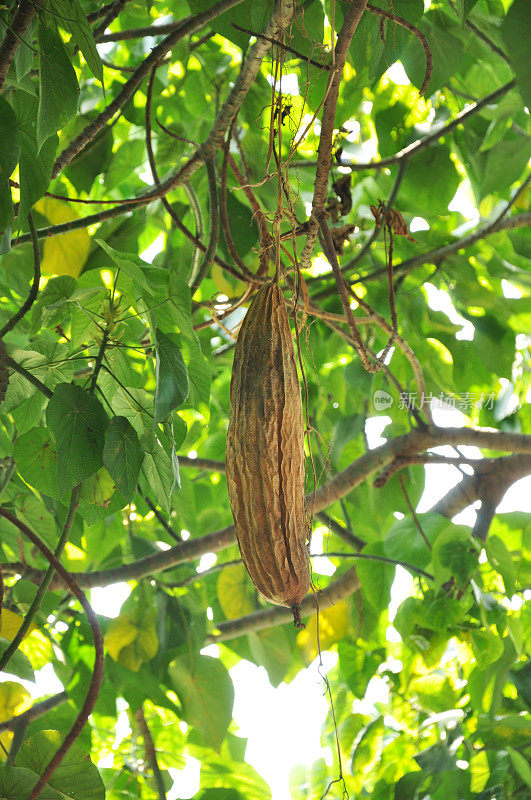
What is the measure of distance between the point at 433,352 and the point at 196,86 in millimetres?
487

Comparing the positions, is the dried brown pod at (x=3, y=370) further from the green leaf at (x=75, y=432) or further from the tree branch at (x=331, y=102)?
the tree branch at (x=331, y=102)

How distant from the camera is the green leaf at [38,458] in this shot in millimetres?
587

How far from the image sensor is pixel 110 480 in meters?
0.55

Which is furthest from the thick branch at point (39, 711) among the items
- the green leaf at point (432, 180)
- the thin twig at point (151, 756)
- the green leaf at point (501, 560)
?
the green leaf at point (432, 180)

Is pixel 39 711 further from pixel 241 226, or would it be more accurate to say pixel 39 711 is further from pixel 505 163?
pixel 505 163

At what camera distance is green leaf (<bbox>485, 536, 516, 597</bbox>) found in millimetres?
791

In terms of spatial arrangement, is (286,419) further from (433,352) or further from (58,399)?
(433,352)

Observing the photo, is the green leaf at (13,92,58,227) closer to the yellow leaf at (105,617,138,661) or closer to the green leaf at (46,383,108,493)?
the green leaf at (46,383,108,493)

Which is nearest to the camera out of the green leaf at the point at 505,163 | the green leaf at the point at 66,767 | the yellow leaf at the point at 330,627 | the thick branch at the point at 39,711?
the green leaf at the point at 66,767

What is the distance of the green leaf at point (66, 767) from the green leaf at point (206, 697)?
317 millimetres

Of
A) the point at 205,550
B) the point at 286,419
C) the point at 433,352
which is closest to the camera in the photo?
the point at 286,419

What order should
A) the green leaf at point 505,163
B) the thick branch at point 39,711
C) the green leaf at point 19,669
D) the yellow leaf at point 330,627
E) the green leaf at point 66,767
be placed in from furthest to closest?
the yellow leaf at point 330,627, the thick branch at point 39,711, the green leaf at point 505,163, the green leaf at point 19,669, the green leaf at point 66,767

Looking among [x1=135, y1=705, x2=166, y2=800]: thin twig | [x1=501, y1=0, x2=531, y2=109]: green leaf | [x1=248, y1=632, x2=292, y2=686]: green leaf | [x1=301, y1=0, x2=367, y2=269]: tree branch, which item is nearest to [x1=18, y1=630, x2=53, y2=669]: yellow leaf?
[x1=135, y1=705, x2=166, y2=800]: thin twig

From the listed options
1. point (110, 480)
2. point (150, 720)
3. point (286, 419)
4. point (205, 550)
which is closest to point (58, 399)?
point (110, 480)
